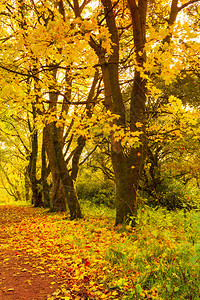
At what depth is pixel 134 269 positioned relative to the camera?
3.76 m

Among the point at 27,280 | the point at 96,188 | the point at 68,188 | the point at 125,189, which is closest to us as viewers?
the point at 27,280

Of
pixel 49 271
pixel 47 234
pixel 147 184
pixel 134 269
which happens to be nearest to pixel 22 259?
pixel 49 271

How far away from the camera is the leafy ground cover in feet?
10.3

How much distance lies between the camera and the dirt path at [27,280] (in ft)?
11.4

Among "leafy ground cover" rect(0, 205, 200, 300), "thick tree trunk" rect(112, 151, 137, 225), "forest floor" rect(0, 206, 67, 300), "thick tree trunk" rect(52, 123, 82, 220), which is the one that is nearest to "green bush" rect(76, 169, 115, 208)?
"thick tree trunk" rect(52, 123, 82, 220)

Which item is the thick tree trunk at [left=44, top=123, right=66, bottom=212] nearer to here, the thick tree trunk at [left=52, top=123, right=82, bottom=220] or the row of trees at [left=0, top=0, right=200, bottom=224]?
the row of trees at [left=0, top=0, right=200, bottom=224]

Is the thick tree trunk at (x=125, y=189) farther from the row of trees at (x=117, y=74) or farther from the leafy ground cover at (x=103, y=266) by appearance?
the leafy ground cover at (x=103, y=266)

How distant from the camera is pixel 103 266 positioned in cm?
415

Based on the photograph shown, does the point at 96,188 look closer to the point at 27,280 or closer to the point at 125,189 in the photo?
the point at 125,189

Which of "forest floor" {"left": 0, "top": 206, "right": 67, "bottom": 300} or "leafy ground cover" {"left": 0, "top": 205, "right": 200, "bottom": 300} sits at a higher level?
"leafy ground cover" {"left": 0, "top": 205, "right": 200, "bottom": 300}

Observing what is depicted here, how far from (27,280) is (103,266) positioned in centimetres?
123

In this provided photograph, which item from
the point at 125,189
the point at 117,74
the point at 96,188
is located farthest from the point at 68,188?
the point at 117,74

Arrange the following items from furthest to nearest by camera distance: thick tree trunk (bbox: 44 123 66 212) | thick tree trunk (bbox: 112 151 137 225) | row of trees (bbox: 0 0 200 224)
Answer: thick tree trunk (bbox: 44 123 66 212), thick tree trunk (bbox: 112 151 137 225), row of trees (bbox: 0 0 200 224)

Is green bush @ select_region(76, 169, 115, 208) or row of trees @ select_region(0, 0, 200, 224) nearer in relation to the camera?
row of trees @ select_region(0, 0, 200, 224)
